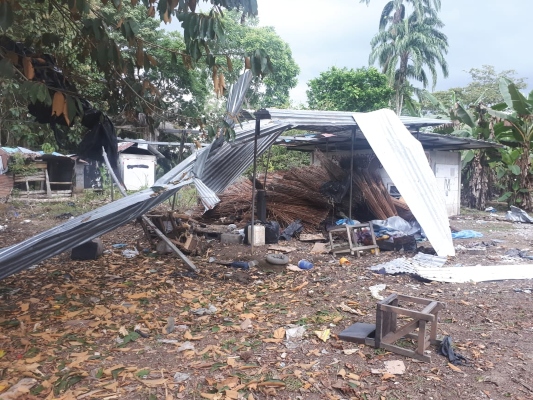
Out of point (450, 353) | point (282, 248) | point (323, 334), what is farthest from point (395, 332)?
point (282, 248)

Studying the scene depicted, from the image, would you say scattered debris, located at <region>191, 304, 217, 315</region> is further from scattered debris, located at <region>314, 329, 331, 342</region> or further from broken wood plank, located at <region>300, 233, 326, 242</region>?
broken wood plank, located at <region>300, 233, 326, 242</region>

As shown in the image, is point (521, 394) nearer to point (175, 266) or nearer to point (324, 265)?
point (324, 265)

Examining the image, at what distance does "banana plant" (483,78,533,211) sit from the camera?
10.2 metres

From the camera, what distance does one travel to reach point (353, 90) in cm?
1728

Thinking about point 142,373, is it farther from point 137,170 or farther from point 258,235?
point 137,170

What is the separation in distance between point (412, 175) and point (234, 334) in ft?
13.1

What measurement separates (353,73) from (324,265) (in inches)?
535

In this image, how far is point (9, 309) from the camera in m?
3.87

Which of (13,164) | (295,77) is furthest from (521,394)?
(295,77)

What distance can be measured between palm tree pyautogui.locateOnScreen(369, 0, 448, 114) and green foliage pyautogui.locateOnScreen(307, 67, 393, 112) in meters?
4.74

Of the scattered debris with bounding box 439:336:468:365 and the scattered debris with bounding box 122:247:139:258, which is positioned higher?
the scattered debris with bounding box 122:247:139:258

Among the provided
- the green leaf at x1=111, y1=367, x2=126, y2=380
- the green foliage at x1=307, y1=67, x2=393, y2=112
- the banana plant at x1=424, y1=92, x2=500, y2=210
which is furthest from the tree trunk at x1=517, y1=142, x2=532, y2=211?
the green leaf at x1=111, y1=367, x2=126, y2=380

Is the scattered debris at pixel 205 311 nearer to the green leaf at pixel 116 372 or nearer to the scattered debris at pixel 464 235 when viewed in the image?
the green leaf at pixel 116 372

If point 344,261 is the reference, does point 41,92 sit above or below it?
above
